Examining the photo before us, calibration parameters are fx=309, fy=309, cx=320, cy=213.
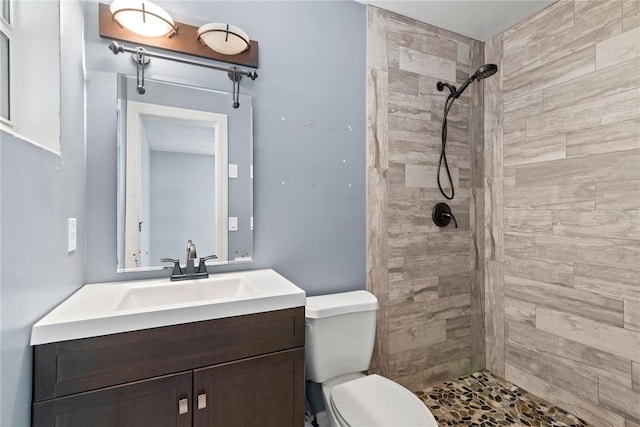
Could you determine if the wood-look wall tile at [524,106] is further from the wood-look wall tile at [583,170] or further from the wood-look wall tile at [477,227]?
the wood-look wall tile at [477,227]

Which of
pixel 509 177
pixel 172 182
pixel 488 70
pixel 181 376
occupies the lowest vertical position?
pixel 181 376

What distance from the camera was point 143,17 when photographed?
1.35 metres

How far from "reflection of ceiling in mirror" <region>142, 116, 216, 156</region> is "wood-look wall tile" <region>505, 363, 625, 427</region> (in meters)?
2.46

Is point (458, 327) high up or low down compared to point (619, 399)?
up

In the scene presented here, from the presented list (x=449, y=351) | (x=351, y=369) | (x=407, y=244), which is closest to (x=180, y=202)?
(x=351, y=369)

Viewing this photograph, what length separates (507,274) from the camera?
2223 millimetres

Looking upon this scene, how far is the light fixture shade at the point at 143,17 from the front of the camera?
1.33 m

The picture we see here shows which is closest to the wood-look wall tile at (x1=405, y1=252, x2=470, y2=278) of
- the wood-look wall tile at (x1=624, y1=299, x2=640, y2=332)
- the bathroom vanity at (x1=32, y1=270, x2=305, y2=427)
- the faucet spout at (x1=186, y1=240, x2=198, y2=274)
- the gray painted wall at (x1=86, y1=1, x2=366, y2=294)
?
the gray painted wall at (x1=86, y1=1, x2=366, y2=294)

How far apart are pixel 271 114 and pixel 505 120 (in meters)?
1.70

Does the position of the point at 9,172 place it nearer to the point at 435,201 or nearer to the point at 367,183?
the point at 367,183

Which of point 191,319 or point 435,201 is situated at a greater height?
point 435,201

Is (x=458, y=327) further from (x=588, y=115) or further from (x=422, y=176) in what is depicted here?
(x=588, y=115)

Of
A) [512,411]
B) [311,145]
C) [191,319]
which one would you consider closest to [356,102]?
[311,145]

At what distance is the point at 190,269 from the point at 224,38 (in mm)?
1124
